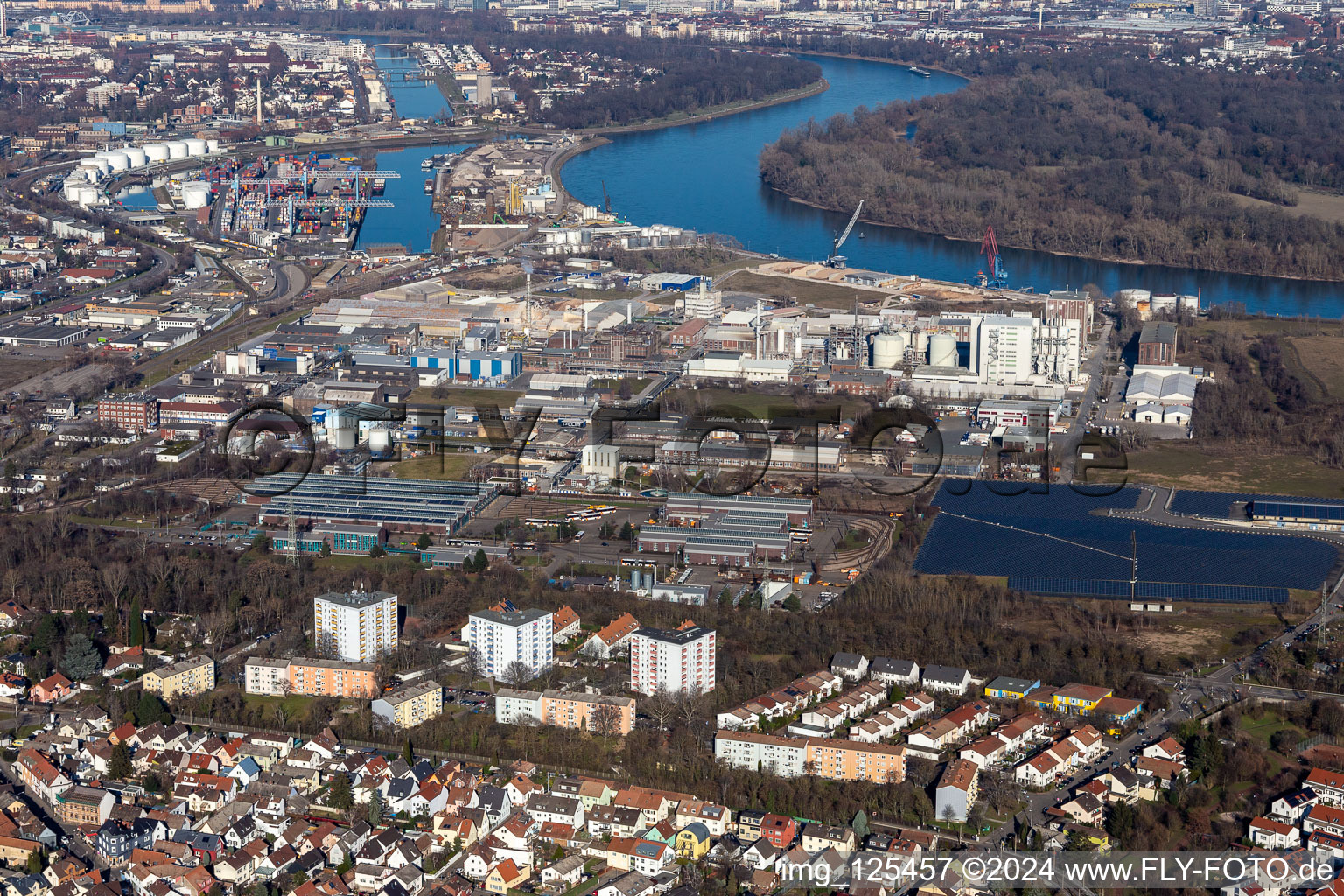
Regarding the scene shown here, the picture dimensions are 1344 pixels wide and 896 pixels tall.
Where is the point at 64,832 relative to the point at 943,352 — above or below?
below

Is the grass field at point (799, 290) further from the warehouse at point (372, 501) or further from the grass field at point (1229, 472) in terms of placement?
the warehouse at point (372, 501)

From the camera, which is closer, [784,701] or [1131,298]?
[784,701]

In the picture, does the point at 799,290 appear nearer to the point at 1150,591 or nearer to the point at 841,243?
the point at 841,243

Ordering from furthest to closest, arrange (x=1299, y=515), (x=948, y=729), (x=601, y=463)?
(x=601, y=463), (x=1299, y=515), (x=948, y=729)

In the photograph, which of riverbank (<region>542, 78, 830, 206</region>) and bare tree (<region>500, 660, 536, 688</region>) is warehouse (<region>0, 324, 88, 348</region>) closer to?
riverbank (<region>542, 78, 830, 206</region>)

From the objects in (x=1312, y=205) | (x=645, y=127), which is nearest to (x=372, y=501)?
(x=1312, y=205)

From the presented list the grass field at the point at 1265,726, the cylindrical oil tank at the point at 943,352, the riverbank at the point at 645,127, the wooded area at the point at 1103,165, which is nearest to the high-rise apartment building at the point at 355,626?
the grass field at the point at 1265,726

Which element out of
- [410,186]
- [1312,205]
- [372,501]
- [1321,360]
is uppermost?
[1312,205]

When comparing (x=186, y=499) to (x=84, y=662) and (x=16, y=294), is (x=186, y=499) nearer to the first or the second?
(x=84, y=662)
